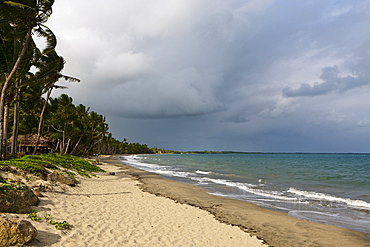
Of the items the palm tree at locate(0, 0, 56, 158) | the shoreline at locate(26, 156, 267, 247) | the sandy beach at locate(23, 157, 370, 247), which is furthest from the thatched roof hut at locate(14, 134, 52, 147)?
the shoreline at locate(26, 156, 267, 247)

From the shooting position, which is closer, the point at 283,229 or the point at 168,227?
the point at 168,227

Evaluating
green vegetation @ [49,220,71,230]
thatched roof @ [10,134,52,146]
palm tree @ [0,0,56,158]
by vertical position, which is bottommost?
green vegetation @ [49,220,71,230]

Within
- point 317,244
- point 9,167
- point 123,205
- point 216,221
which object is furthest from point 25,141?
point 317,244

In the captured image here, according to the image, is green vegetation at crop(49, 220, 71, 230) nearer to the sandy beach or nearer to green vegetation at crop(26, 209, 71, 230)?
green vegetation at crop(26, 209, 71, 230)

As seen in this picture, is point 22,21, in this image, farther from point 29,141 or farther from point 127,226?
point 29,141

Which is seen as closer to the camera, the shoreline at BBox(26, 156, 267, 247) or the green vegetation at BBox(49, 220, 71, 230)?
the shoreline at BBox(26, 156, 267, 247)

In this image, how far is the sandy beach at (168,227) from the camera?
21.0 feet

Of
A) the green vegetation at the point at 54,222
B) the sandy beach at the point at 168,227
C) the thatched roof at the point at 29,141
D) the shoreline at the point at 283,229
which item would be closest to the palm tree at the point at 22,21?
the sandy beach at the point at 168,227

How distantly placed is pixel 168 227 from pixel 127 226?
4.62 ft

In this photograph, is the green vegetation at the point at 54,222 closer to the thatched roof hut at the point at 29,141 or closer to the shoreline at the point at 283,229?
the shoreline at the point at 283,229

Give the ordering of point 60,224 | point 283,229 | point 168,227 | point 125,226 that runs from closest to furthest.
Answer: point 60,224, point 125,226, point 168,227, point 283,229

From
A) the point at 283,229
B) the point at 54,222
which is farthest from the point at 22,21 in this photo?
the point at 283,229

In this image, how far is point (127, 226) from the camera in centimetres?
762

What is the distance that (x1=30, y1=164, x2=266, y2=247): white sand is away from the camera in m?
6.14
